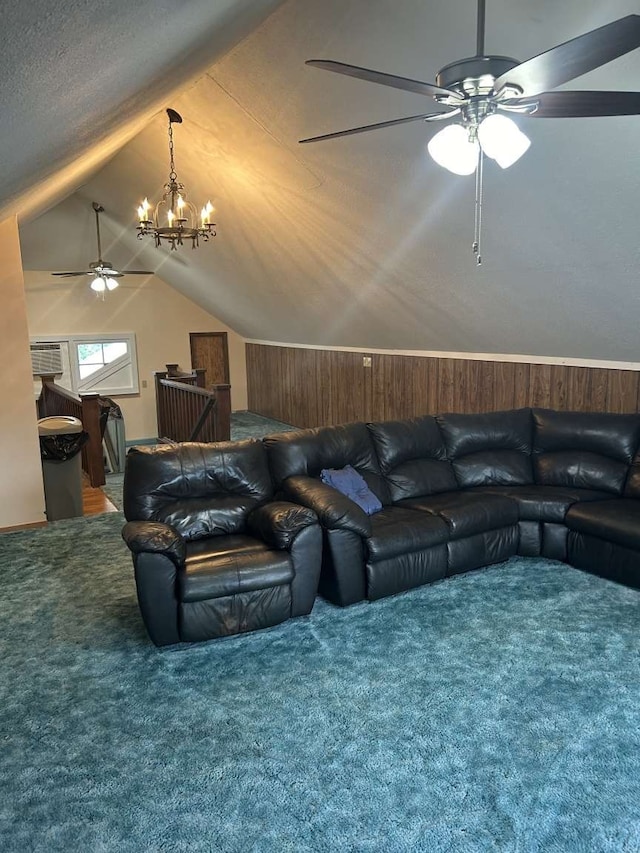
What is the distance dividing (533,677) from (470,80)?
2.53 meters

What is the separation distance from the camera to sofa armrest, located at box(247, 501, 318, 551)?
3.37 m

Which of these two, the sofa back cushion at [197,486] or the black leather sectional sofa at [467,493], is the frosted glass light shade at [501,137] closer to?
the black leather sectional sofa at [467,493]

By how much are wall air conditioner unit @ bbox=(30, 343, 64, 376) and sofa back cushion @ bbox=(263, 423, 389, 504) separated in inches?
289

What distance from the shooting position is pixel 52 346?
1027cm

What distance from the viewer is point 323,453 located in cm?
425

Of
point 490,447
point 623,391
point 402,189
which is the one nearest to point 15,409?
point 402,189

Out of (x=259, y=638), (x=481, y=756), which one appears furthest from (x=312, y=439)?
(x=481, y=756)

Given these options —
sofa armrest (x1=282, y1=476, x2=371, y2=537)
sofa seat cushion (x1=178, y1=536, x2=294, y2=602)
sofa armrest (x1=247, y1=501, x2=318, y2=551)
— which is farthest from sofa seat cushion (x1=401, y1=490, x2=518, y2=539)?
sofa seat cushion (x1=178, y1=536, x2=294, y2=602)

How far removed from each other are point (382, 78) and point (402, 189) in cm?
241

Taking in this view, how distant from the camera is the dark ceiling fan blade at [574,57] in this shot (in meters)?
1.58

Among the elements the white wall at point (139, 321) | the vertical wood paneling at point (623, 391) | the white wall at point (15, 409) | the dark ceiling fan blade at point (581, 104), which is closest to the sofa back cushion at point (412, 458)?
the vertical wood paneling at point (623, 391)

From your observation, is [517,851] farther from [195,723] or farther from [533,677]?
[195,723]

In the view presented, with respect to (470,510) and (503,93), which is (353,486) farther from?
(503,93)

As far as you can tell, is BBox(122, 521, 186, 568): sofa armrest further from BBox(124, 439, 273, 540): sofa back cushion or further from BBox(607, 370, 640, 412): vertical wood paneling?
BBox(607, 370, 640, 412): vertical wood paneling
